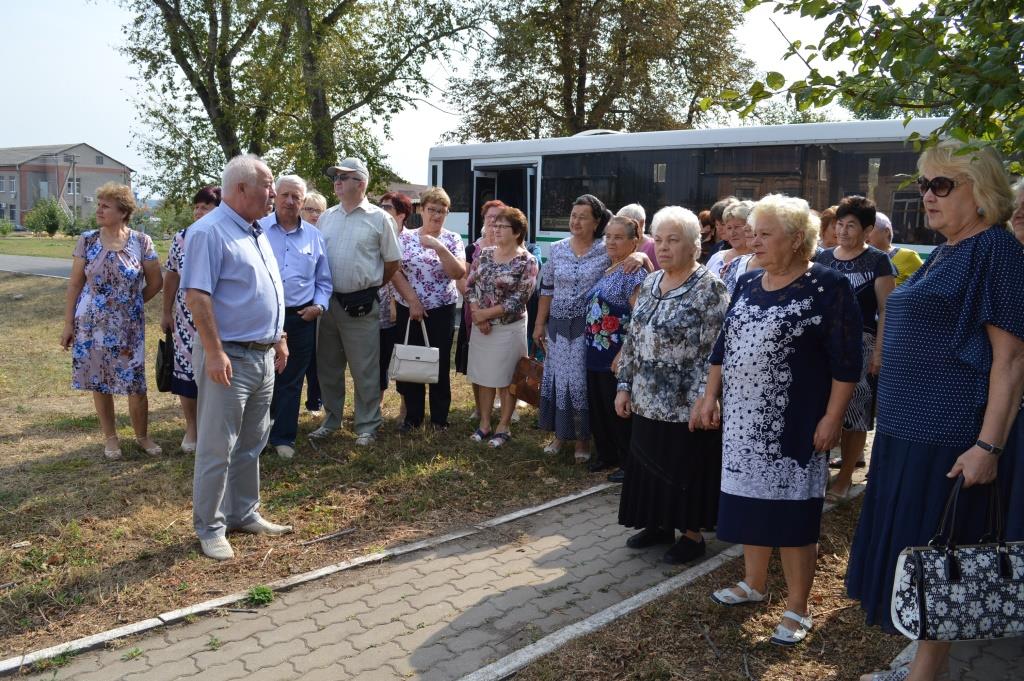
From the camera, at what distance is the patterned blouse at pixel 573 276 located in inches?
244

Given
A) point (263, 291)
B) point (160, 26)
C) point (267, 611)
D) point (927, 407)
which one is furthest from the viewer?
point (160, 26)

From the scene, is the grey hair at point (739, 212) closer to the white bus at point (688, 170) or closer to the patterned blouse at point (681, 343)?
the patterned blouse at point (681, 343)

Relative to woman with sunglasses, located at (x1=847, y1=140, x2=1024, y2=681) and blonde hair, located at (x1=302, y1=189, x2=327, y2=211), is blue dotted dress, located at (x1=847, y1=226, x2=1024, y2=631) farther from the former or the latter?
blonde hair, located at (x1=302, y1=189, x2=327, y2=211)

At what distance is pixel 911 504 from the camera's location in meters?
3.02

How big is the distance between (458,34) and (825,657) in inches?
715

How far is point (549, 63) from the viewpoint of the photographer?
23.8m

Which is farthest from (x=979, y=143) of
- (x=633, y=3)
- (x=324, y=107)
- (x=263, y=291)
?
(x=633, y=3)

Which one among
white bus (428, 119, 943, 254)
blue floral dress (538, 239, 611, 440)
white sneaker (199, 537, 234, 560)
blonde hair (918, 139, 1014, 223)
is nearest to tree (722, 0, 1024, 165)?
blonde hair (918, 139, 1014, 223)

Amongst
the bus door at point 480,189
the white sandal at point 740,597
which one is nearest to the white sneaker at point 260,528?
the white sandal at point 740,597

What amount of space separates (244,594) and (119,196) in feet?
10.8

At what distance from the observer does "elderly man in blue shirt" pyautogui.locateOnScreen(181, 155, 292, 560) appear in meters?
4.25

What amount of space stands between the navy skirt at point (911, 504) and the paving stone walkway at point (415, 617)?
4.56 ft

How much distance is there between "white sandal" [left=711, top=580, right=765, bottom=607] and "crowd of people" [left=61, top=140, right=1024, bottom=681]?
1 centimetres

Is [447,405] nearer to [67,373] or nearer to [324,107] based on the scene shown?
[67,373]
